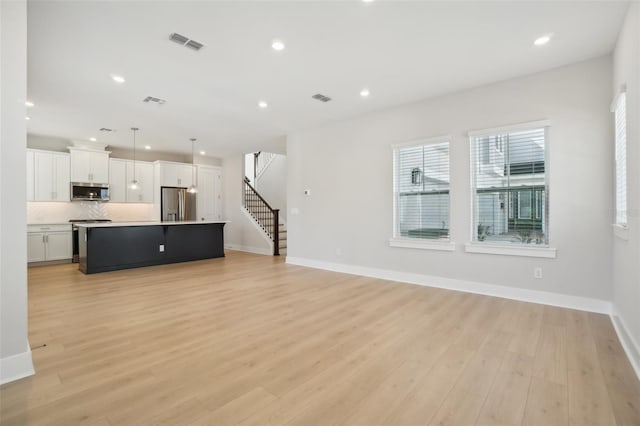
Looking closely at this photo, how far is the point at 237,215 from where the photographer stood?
9719mm

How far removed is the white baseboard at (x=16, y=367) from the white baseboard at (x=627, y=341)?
14.6ft

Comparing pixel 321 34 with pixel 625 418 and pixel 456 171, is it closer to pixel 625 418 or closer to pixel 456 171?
pixel 456 171

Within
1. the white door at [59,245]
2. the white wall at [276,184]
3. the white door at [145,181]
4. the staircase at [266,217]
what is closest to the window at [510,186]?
the staircase at [266,217]

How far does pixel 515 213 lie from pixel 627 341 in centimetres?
193

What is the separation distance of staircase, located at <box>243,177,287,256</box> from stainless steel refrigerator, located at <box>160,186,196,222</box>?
1.66 m

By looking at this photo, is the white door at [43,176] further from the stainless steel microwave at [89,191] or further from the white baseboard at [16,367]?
the white baseboard at [16,367]

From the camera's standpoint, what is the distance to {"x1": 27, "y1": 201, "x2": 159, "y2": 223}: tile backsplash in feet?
23.7

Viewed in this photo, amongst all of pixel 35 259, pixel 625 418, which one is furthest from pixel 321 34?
pixel 35 259

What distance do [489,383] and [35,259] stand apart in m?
8.67

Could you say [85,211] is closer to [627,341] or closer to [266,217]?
[266,217]

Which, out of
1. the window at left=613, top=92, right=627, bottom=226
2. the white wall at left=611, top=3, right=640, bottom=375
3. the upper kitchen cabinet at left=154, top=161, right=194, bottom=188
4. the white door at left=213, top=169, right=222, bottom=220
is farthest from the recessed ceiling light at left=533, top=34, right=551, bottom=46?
the white door at left=213, top=169, right=222, bottom=220

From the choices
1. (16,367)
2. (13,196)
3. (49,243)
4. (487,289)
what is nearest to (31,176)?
(49,243)

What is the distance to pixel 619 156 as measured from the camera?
3.19 meters

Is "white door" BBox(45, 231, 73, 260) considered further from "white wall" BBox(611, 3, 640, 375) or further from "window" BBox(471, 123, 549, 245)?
"white wall" BBox(611, 3, 640, 375)
